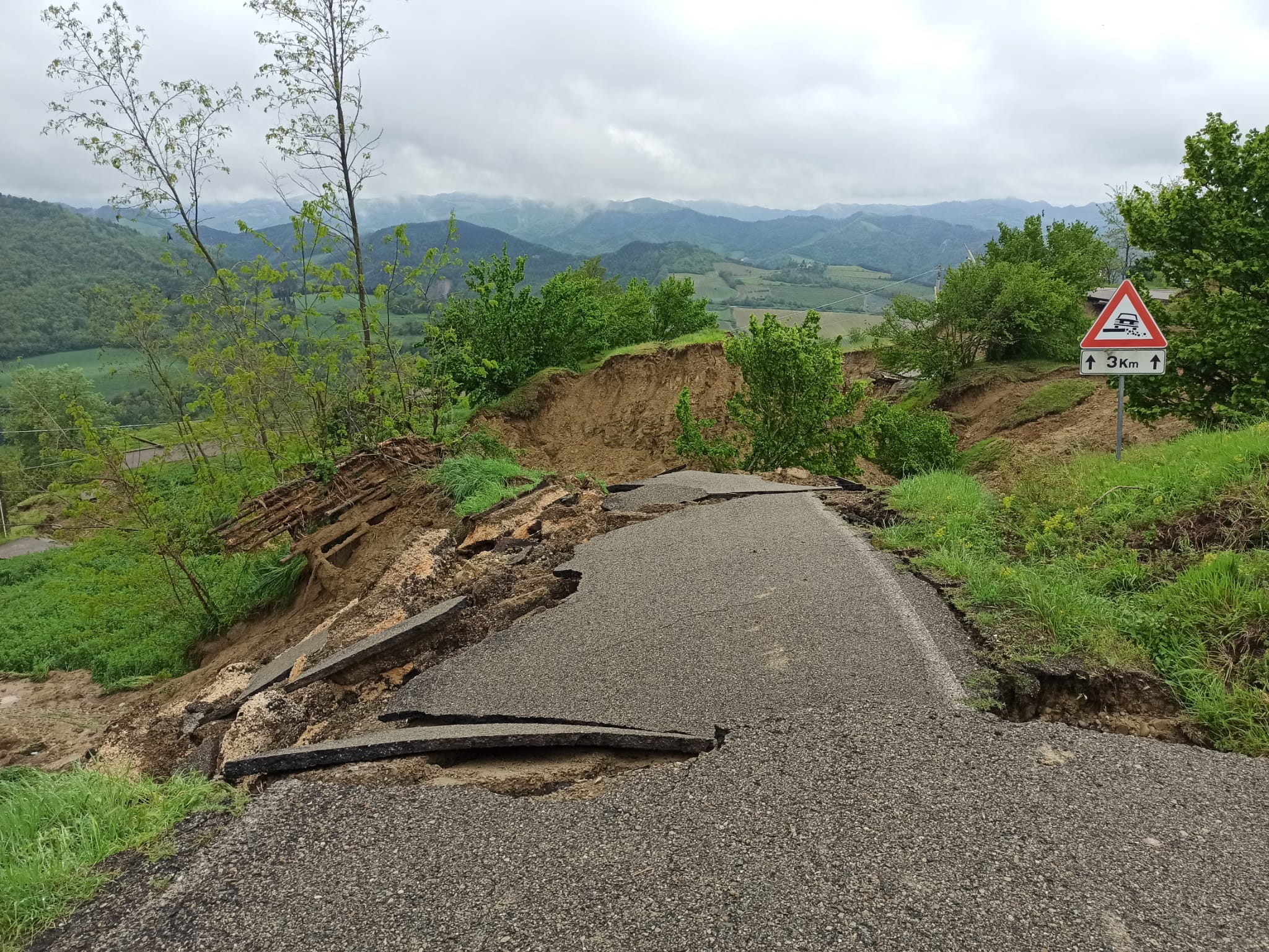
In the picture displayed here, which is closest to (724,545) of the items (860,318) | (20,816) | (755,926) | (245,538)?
(755,926)

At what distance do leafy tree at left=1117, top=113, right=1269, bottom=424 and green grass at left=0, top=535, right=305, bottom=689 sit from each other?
41.4 ft

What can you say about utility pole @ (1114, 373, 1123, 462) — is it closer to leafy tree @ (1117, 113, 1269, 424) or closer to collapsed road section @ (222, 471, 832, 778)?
leafy tree @ (1117, 113, 1269, 424)

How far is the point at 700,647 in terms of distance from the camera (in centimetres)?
471

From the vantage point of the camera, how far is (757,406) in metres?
14.1

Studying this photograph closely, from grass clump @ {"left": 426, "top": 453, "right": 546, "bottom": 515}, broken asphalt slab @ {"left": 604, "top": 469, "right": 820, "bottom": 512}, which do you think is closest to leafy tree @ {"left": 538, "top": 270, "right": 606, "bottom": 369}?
grass clump @ {"left": 426, "top": 453, "right": 546, "bottom": 515}

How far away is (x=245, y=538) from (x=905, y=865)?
355 inches

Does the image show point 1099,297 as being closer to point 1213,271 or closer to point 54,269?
point 1213,271

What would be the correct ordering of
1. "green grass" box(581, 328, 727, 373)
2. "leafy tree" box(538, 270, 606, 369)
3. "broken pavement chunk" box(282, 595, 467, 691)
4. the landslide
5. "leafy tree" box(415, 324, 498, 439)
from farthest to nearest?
"green grass" box(581, 328, 727, 373) < "leafy tree" box(538, 270, 606, 369) < the landslide < "leafy tree" box(415, 324, 498, 439) < "broken pavement chunk" box(282, 595, 467, 691)

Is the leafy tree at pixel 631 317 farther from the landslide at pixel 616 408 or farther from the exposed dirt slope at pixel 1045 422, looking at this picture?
the exposed dirt slope at pixel 1045 422

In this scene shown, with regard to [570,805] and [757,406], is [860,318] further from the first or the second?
[570,805]

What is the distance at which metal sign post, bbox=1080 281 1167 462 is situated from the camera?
715 centimetres

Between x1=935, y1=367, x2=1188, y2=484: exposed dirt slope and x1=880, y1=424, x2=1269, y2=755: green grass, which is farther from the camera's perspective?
x1=935, y1=367, x2=1188, y2=484: exposed dirt slope

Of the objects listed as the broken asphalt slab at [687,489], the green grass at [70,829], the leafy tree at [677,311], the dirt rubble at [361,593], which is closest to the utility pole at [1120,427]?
the dirt rubble at [361,593]

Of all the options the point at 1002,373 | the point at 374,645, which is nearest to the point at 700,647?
the point at 374,645
